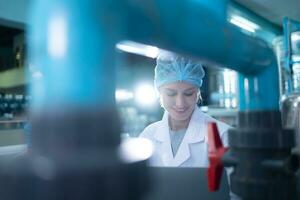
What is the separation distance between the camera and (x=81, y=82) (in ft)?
0.49

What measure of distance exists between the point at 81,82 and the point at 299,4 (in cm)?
339

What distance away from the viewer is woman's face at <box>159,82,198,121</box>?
1.09 meters

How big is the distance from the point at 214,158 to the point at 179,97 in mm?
834

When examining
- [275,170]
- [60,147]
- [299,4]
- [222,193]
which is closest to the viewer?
[60,147]

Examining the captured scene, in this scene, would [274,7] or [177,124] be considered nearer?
[177,124]

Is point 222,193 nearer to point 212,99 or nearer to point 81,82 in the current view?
point 81,82

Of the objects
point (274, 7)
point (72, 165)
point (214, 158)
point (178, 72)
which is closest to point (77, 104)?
point (72, 165)

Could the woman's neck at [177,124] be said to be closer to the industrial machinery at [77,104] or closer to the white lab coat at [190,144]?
the white lab coat at [190,144]

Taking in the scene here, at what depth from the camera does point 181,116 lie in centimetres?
116

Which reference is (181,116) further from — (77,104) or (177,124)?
(77,104)

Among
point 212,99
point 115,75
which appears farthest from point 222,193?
point 212,99

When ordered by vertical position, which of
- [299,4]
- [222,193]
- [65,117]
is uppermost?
[299,4]

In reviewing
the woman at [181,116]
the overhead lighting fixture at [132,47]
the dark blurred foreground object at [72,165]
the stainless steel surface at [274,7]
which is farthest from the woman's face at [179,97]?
the stainless steel surface at [274,7]

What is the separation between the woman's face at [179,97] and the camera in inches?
43.0
